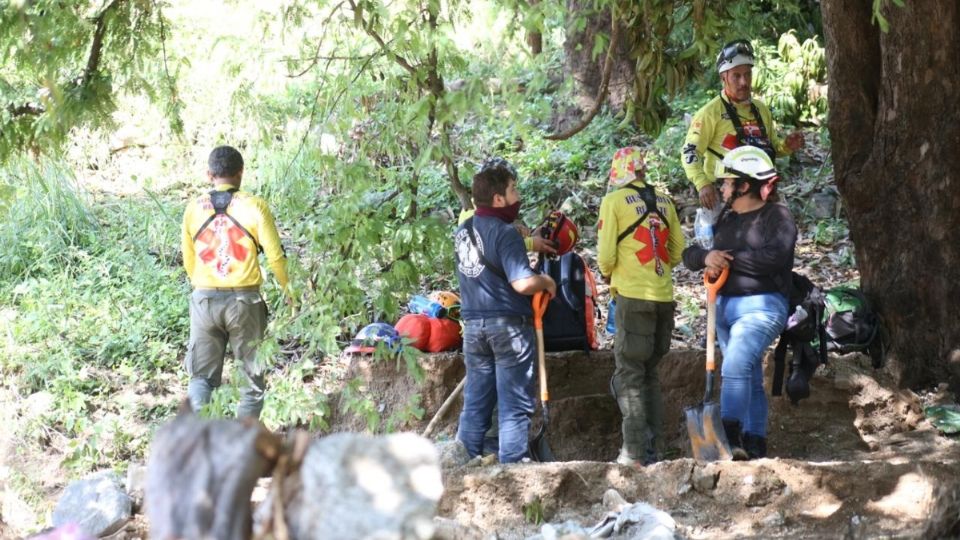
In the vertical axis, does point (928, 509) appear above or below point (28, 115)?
below

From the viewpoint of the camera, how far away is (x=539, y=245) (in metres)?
7.62

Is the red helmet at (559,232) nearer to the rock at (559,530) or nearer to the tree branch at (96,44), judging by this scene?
the rock at (559,530)

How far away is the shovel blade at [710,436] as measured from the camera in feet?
22.0

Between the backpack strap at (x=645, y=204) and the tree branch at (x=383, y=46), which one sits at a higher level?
the tree branch at (x=383, y=46)

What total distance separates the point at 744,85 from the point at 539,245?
1741 mm

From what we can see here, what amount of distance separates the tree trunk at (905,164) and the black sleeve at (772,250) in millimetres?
1715

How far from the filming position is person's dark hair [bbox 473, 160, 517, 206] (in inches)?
269

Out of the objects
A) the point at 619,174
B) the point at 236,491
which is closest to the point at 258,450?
the point at 236,491

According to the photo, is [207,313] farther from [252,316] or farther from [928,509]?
[928,509]

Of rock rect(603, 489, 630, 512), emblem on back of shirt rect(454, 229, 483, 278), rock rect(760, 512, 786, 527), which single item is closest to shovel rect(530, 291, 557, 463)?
emblem on back of shirt rect(454, 229, 483, 278)

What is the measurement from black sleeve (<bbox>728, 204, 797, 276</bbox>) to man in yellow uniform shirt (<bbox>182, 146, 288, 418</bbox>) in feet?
9.22

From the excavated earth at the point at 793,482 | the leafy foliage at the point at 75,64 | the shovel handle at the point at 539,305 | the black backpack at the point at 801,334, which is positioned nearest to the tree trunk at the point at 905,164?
the excavated earth at the point at 793,482

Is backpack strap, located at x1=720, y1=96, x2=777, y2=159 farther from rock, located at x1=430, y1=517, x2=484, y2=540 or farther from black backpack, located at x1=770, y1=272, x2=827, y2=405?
rock, located at x1=430, y1=517, x2=484, y2=540

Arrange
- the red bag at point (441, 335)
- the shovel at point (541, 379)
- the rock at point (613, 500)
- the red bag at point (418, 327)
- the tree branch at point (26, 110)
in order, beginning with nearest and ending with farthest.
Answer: the rock at point (613, 500) → the tree branch at point (26, 110) → the shovel at point (541, 379) → the red bag at point (418, 327) → the red bag at point (441, 335)
